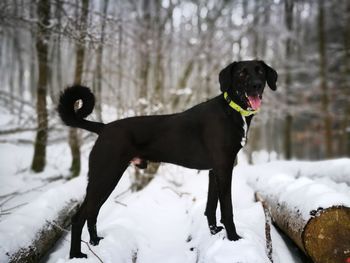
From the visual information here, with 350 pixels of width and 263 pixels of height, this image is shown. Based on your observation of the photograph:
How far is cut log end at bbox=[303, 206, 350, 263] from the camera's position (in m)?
2.90

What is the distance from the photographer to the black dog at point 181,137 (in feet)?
10.4

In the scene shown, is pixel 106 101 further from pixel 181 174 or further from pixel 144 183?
pixel 181 174

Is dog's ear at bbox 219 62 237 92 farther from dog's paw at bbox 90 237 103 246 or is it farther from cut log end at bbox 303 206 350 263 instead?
dog's paw at bbox 90 237 103 246

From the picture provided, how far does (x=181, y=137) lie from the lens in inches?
133

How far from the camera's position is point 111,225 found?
4027 mm

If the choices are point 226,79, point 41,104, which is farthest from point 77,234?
point 41,104

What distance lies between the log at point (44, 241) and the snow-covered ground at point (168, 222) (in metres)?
0.07

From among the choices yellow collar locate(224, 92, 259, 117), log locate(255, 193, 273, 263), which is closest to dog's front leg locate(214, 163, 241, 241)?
log locate(255, 193, 273, 263)

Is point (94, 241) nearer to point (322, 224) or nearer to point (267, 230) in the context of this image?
point (267, 230)

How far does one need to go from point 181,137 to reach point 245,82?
881 mm

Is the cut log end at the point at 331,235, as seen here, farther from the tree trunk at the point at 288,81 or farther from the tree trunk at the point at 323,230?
the tree trunk at the point at 288,81

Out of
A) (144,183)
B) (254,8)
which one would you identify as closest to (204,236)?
(144,183)

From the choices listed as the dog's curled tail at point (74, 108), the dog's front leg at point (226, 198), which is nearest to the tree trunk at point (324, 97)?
the dog's front leg at point (226, 198)

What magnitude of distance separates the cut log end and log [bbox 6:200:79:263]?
257 cm
